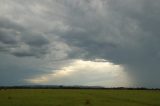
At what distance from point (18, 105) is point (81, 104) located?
7.85m

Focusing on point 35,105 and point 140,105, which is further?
point 140,105

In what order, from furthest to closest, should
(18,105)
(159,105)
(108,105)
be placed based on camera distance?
(159,105), (108,105), (18,105)

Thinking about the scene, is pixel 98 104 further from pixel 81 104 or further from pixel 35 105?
pixel 35 105

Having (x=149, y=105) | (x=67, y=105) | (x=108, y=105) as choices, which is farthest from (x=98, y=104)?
(x=149, y=105)

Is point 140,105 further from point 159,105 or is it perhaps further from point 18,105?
point 18,105

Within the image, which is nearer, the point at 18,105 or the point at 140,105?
the point at 18,105

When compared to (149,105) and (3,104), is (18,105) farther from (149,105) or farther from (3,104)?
(149,105)

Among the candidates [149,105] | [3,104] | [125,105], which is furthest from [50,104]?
[149,105]

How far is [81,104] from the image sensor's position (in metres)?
39.0

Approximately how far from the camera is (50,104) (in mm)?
39500

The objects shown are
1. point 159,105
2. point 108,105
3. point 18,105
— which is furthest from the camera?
point 159,105

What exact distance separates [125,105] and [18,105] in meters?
13.7

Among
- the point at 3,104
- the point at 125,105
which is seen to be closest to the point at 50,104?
the point at 3,104

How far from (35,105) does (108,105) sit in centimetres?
941
